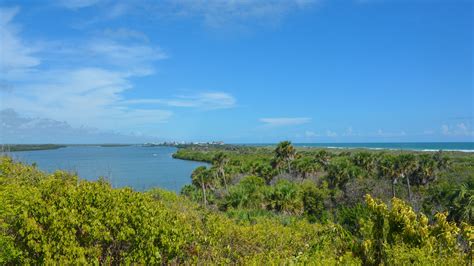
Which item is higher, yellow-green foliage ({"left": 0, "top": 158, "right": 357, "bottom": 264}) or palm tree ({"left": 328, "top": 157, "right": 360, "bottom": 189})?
yellow-green foliage ({"left": 0, "top": 158, "right": 357, "bottom": 264})

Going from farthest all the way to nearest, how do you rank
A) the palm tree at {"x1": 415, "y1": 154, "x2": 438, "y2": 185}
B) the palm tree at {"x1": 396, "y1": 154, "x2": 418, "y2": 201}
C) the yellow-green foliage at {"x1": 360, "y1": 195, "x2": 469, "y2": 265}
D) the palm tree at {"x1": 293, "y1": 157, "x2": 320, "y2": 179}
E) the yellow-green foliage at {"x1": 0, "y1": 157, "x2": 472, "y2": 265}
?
the palm tree at {"x1": 293, "y1": 157, "x2": 320, "y2": 179} → the palm tree at {"x1": 415, "y1": 154, "x2": 438, "y2": 185} → the palm tree at {"x1": 396, "y1": 154, "x2": 418, "y2": 201} → the yellow-green foliage at {"x1": 360, "y1": 195, "x2": 469, "y2": 265} → the yellow-green foliage at {"x1": 0, "y1": 157, "x2": 472, "y2": 265}

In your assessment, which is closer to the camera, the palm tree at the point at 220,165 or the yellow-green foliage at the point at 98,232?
the yellow-green foliage at the point at 98,232

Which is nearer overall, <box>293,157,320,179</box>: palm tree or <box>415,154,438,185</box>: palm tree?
<box>415,154,438,185</box>: palm tree

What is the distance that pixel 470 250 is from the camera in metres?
7.55

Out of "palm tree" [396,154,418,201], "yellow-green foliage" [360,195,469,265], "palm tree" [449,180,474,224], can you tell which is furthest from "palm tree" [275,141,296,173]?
"yellow-green foliage" [360,195,469,265]

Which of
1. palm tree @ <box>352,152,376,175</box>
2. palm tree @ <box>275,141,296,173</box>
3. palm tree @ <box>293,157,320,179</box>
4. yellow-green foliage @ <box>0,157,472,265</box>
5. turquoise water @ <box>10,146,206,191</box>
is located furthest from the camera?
palm tree @ <box>275,141,296,173</box>

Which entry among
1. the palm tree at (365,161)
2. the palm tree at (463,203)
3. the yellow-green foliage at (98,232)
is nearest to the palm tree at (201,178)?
the palm tree at (365,161)

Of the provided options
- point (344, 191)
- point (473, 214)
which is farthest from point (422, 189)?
point (473, 214)

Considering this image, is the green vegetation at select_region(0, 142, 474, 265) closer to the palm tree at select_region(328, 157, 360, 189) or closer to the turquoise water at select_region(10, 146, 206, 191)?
the turquoise water at select_region(10, 146, 206, 191)

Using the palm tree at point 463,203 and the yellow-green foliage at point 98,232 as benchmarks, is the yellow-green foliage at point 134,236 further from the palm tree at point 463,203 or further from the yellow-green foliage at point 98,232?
the palm tree at point 463,203

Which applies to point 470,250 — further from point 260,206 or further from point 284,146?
point 284,146

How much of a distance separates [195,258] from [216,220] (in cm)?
192

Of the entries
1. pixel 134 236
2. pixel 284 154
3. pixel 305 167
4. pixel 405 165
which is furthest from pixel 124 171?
pixel 134 236

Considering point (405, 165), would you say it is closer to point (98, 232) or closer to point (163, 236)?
point (163, 236)
